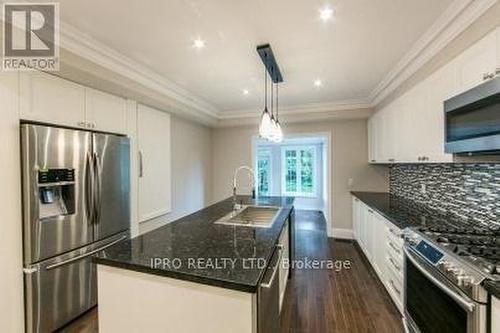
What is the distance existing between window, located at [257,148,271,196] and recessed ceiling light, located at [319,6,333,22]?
6.95 metres

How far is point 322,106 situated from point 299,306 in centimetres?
341

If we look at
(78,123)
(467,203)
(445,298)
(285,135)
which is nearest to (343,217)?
(285,135)

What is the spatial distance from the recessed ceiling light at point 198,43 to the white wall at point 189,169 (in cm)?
211

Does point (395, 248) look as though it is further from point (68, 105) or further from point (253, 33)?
point (68, 105)

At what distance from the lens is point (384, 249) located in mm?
2730

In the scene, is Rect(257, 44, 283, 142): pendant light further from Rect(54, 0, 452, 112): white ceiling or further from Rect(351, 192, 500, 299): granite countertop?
Rect(351, 192, 500, 299): granite countertop

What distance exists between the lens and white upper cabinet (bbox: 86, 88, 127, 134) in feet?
8.34

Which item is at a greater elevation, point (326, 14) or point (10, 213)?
point (326, 14)

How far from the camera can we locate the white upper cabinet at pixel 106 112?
254cm

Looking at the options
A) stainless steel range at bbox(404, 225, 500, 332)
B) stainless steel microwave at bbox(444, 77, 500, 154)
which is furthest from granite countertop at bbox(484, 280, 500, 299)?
stainless steel microwave at bbox(444, 77, 500, 154)

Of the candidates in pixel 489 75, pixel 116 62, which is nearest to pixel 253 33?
pixel 116 62

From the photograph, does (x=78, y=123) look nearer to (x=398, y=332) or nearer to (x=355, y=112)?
(x=398, y=332)

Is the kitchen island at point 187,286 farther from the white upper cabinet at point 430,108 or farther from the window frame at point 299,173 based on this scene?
the window frame at point 299,173

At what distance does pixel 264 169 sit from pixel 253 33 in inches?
275
